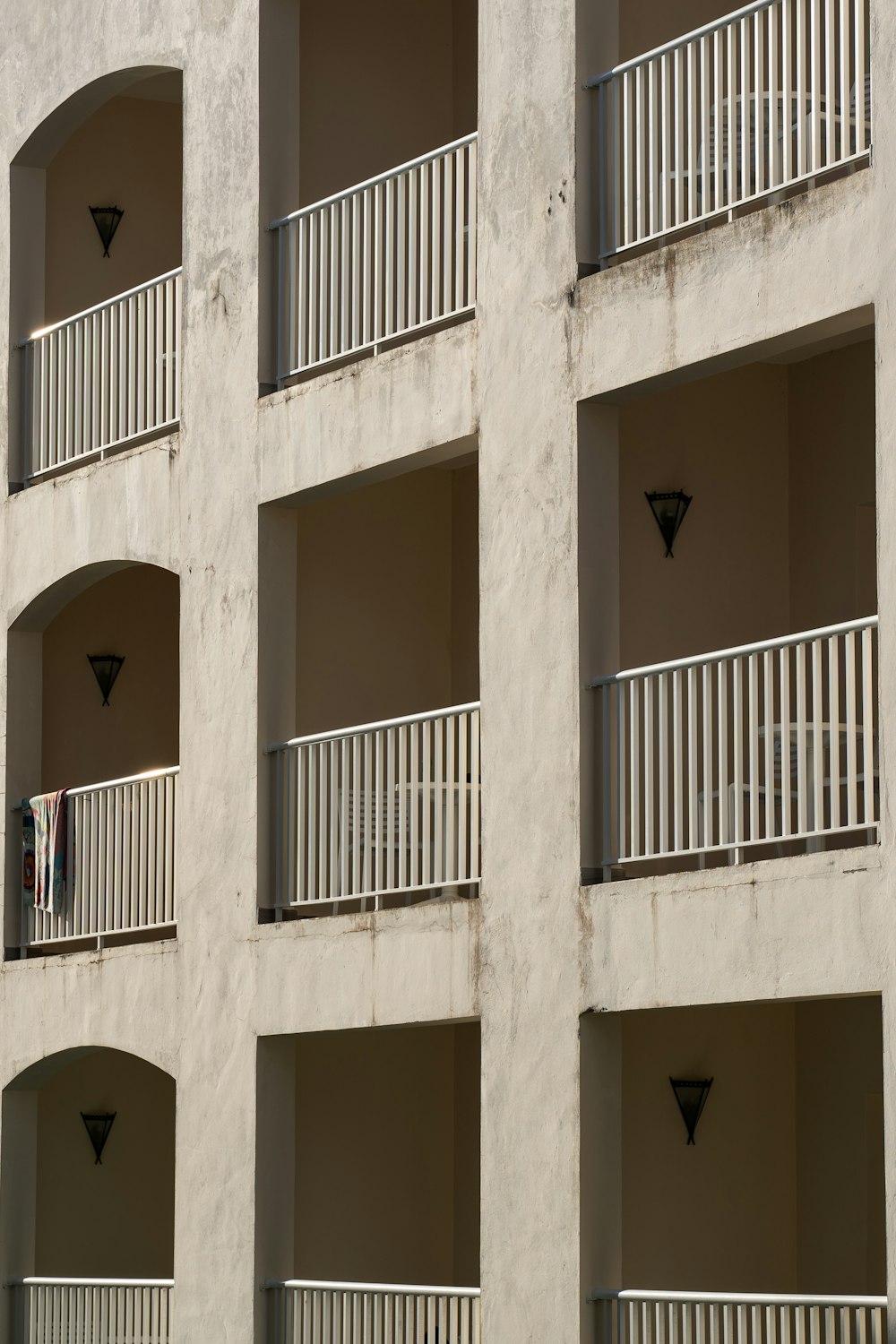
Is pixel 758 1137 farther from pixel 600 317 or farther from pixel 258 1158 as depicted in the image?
pixel 600 317

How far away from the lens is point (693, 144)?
1481 centimetres

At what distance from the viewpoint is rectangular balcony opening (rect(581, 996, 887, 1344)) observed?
16.3 m

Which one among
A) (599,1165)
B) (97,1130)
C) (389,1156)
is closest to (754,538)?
(599,1165)

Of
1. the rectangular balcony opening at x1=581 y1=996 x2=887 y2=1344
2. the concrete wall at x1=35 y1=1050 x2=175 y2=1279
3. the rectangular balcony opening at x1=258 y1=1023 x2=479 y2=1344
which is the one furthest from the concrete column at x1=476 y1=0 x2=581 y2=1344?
the concrete wall at x1=35 y1=1050 x2=175 y2=1279

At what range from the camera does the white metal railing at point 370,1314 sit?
1523 centimetres

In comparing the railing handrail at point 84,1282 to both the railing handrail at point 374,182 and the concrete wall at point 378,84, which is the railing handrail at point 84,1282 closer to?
the railing handrail at point 374,182

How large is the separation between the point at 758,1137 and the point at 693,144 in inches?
248

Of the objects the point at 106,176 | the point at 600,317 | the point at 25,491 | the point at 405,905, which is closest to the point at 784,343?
the point at 600,317

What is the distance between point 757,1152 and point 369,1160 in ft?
10.2

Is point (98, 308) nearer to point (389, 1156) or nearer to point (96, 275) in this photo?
point (96, 275)

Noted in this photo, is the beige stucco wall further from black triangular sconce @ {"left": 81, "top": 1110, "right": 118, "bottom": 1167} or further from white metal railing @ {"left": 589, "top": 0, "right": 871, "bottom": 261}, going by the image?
white metal railing @ {"left": 589, "top": 0, "right": 871, "bottom": 261}

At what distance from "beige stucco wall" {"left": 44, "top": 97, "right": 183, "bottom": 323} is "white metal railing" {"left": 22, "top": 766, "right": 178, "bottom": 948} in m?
4.87

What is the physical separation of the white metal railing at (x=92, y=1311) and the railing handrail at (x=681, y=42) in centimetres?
865

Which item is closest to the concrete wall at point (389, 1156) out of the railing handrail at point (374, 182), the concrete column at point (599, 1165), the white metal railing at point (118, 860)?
the white metal railing at point (118, 860)
